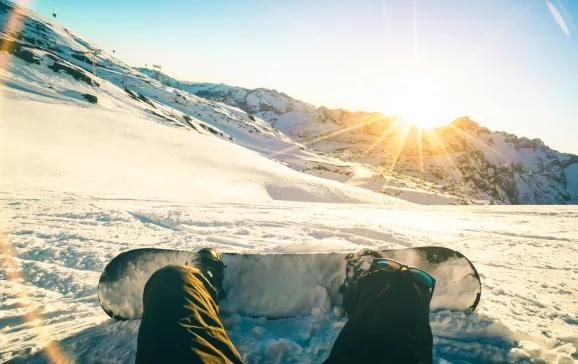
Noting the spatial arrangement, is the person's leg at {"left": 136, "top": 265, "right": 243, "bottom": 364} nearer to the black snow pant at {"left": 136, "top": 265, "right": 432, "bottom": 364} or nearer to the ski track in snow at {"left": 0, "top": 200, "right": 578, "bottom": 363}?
the black snow pant at {"left": 136, "top": 265, "right": 432, "bottom": 364}

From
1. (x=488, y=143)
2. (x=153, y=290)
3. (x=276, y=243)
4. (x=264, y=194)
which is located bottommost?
(x=264, y=194)

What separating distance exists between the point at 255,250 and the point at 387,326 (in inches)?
126

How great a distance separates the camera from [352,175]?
49750 mm

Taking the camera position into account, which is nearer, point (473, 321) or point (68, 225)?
point (473, 321)

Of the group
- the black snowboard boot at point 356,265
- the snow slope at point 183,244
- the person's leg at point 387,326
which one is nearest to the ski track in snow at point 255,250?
the snow slope at point 183,244

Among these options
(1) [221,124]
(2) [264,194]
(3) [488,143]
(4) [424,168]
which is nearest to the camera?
(2) [264,194]

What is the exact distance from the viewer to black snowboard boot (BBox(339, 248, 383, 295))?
105 inches

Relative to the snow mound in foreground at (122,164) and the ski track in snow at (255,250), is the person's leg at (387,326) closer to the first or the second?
the ski track in snow at (255,250)

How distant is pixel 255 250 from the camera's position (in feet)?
15.7

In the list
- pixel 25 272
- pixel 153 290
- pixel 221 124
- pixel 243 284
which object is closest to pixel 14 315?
pixel 25 272

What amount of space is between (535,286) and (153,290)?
4189 mm

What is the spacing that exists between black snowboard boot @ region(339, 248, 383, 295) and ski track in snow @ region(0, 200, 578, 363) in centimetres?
30

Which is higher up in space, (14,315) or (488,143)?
(488,143)

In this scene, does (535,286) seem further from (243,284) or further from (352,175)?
(352,175)
